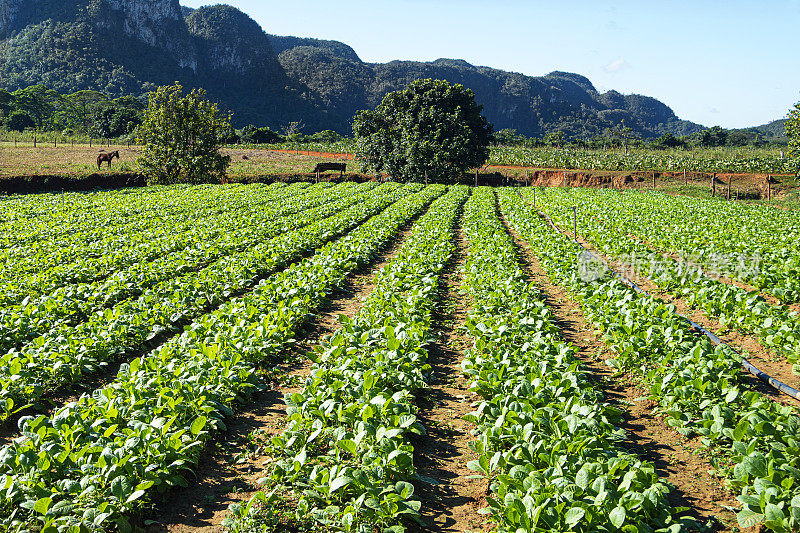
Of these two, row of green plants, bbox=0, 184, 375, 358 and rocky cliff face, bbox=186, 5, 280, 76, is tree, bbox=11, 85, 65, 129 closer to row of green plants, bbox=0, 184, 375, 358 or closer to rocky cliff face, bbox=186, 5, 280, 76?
rocky cliff face, bbox=186, 5, 280, 76

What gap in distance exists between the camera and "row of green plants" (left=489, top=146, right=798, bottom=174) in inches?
1796

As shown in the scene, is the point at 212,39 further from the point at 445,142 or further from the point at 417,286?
the point at 417,286

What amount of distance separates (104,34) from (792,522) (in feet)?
547

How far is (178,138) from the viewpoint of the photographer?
38062mm

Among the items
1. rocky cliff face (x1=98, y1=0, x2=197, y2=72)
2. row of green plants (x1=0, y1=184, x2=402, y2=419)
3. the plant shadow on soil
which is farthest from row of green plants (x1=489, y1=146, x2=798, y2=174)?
rocky cliff face (x1=98, y1=0, x2=197, y2=72)

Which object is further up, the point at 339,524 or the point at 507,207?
the point at 507,207

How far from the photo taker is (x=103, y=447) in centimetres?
434

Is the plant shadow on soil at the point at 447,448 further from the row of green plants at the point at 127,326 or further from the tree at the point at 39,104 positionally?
the tree at the point at 39,104

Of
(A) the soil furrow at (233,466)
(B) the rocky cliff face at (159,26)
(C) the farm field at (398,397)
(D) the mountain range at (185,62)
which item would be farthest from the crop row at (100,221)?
(B) the rocky cliff face at (159,26)

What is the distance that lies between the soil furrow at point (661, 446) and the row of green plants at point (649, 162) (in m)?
46.6

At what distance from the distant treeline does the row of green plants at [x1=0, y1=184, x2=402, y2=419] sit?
58.8 metres

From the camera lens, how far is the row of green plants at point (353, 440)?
3941 millimetres

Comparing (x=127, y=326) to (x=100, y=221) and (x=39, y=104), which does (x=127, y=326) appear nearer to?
(x=100, y=221)

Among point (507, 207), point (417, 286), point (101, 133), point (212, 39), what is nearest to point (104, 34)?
point (212, 39)
